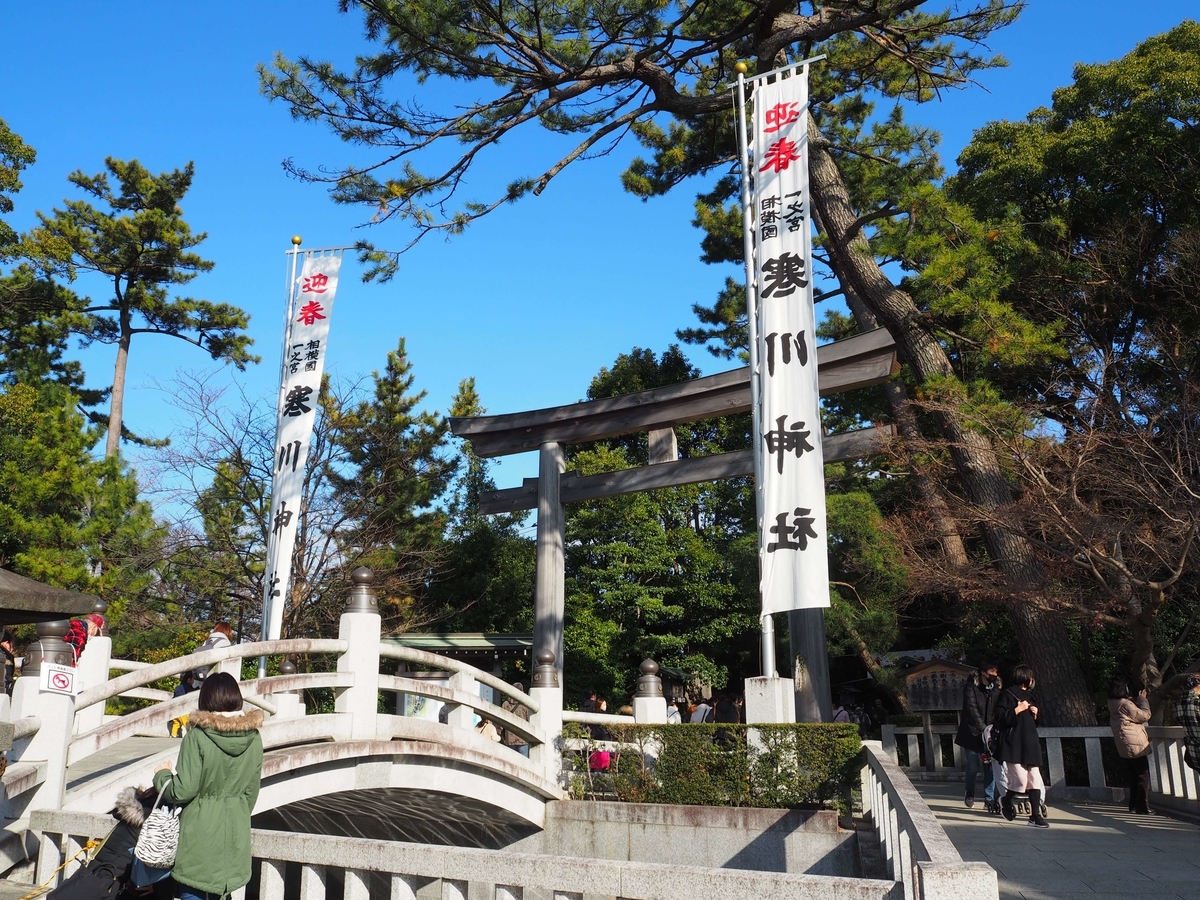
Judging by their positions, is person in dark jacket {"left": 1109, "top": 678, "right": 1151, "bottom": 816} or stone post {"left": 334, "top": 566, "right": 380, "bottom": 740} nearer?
stone post {"left": 334, "top": 566, "right": 380, "bottom": 740}

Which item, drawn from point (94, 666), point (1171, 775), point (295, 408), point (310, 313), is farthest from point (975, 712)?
point (310, 313)

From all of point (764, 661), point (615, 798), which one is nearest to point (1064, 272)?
point (764, 661)

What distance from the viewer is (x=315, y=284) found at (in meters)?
12.4

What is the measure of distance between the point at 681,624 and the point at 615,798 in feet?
42.3

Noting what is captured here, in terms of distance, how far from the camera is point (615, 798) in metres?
10.3

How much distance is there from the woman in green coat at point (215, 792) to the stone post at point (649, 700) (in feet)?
25.1

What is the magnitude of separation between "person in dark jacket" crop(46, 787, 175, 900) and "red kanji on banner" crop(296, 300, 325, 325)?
8.47m

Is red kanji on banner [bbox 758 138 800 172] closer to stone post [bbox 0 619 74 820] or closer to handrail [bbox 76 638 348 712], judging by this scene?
handrail [bbox 76 638 348 712]

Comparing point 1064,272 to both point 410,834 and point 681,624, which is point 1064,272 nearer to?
point 681,624

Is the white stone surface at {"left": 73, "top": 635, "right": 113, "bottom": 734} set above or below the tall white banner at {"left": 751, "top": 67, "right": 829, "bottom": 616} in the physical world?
below

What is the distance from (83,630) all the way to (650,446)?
7.37 metres

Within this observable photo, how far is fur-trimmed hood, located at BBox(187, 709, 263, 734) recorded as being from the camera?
4.29 m

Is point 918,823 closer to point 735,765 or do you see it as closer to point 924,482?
point 735,765

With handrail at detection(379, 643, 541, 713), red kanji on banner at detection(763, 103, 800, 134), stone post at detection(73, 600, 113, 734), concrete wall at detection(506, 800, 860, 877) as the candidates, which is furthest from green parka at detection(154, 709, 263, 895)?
red kanji on banner at detection(763, 103, 800, 134)
